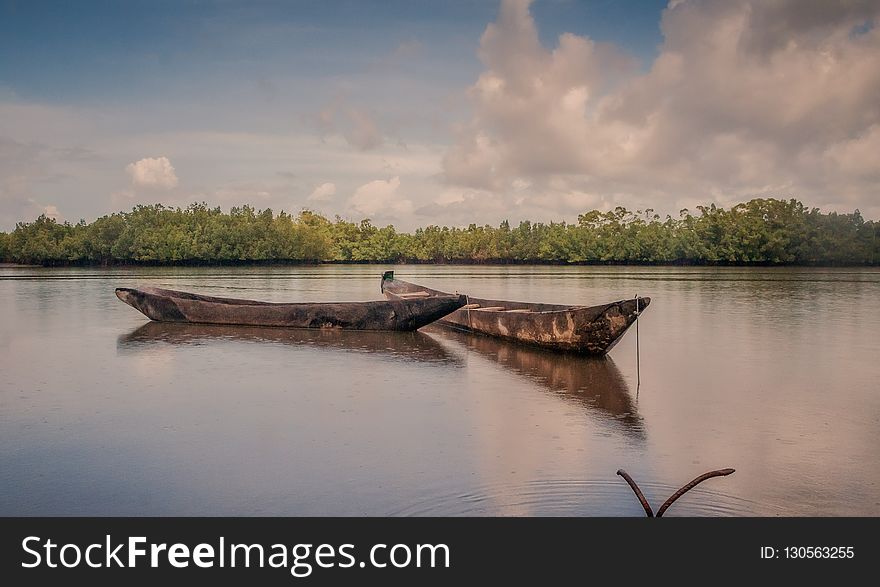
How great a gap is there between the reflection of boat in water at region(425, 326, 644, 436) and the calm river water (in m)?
0.05

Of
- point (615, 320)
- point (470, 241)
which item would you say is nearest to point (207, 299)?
point (615, 320)

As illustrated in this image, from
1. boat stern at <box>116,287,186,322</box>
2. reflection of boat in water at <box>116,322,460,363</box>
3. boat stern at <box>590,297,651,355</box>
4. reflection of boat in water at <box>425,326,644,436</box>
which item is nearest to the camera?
Result: reflection of boat in water at <box>425,326,644,436</box>

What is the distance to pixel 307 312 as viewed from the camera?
51.0ft

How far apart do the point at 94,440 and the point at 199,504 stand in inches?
84.6

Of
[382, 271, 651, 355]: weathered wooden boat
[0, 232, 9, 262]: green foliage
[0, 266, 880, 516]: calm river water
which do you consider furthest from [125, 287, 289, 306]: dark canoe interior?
[0, 232, 9, 262]: green foliage

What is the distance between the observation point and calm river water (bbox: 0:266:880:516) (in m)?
5.27

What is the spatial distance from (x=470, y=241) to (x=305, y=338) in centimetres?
9366

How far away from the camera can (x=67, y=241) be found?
8962 cm

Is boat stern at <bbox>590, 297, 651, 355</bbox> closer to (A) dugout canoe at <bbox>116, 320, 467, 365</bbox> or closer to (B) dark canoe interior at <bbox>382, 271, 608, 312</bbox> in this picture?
(B) dark canoe interior at <bbox>382, 271, 608, 312</bbox>

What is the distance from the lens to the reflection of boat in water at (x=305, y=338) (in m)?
12.9
